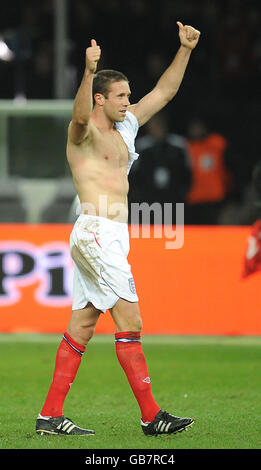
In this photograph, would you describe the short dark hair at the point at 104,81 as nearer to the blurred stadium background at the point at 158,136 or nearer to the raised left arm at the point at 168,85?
the raised left arm at the point at 168,85

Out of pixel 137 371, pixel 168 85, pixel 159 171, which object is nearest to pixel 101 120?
pixel 168 85

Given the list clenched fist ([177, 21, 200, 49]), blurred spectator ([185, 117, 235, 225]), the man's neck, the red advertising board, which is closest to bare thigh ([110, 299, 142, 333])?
the man's neck

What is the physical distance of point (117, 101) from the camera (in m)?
6.08

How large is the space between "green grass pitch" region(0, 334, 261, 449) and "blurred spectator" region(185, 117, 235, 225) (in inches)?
127

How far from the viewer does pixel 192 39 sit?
662 cm

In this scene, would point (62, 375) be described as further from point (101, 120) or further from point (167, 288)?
point (167, 288)

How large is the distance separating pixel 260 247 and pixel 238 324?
2.88 ft

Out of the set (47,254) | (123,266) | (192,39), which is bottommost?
(47,254)

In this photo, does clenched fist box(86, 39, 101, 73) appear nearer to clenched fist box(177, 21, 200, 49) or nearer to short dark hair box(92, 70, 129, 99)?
short dark hair box(92, 70, 129, 99)

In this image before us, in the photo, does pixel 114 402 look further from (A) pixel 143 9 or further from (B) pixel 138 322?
(A) pixel 143 9

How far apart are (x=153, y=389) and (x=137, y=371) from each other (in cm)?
208

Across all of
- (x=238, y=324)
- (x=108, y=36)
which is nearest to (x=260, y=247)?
(x=238, y=324)

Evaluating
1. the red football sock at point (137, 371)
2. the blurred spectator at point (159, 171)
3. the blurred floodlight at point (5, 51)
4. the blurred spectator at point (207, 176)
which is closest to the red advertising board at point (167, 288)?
the blurred spectator at point (159, 171)

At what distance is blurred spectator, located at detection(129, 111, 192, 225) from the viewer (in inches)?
530
